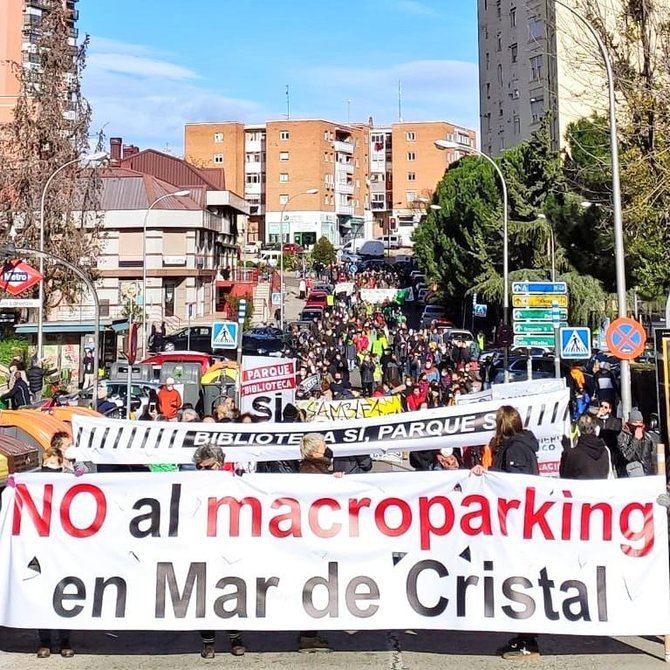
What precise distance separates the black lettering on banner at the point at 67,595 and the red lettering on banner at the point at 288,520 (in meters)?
1.38

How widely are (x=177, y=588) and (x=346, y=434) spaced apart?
12.9ft

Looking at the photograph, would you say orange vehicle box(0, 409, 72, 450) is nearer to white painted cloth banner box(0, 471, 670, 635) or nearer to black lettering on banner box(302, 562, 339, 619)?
white painted cloth banner box(0, 471, 670, 635)

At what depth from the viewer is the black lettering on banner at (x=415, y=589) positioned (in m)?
6.95

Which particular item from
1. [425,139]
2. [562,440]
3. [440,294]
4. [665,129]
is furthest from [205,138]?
[562,440]

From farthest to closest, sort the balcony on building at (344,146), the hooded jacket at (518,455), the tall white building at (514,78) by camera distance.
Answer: the balcony on building at (344,146) → the tall white building at (514,78) → the hooded jacket at (518,455)

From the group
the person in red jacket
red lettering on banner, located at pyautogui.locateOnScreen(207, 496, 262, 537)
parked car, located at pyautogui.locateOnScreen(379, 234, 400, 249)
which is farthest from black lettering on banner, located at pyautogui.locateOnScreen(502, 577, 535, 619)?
parked car, located at pyautogui.locateOnScreen(379, 234, 400, 249)

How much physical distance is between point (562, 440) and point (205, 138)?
11407 centimetres

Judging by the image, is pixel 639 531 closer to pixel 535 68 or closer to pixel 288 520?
pixel 288 520

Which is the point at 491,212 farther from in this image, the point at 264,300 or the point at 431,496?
the point at 431,496

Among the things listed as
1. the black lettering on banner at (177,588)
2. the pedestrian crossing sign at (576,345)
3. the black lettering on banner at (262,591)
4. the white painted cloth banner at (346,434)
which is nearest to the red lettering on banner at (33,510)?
the black lettering on banner at (177,588)

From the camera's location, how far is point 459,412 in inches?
421

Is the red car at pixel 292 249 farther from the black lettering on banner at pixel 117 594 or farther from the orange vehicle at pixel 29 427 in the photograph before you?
the black lettering on banner at pixel 117 594

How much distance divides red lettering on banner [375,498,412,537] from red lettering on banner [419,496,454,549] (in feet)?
0.30

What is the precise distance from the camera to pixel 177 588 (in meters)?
7.00
